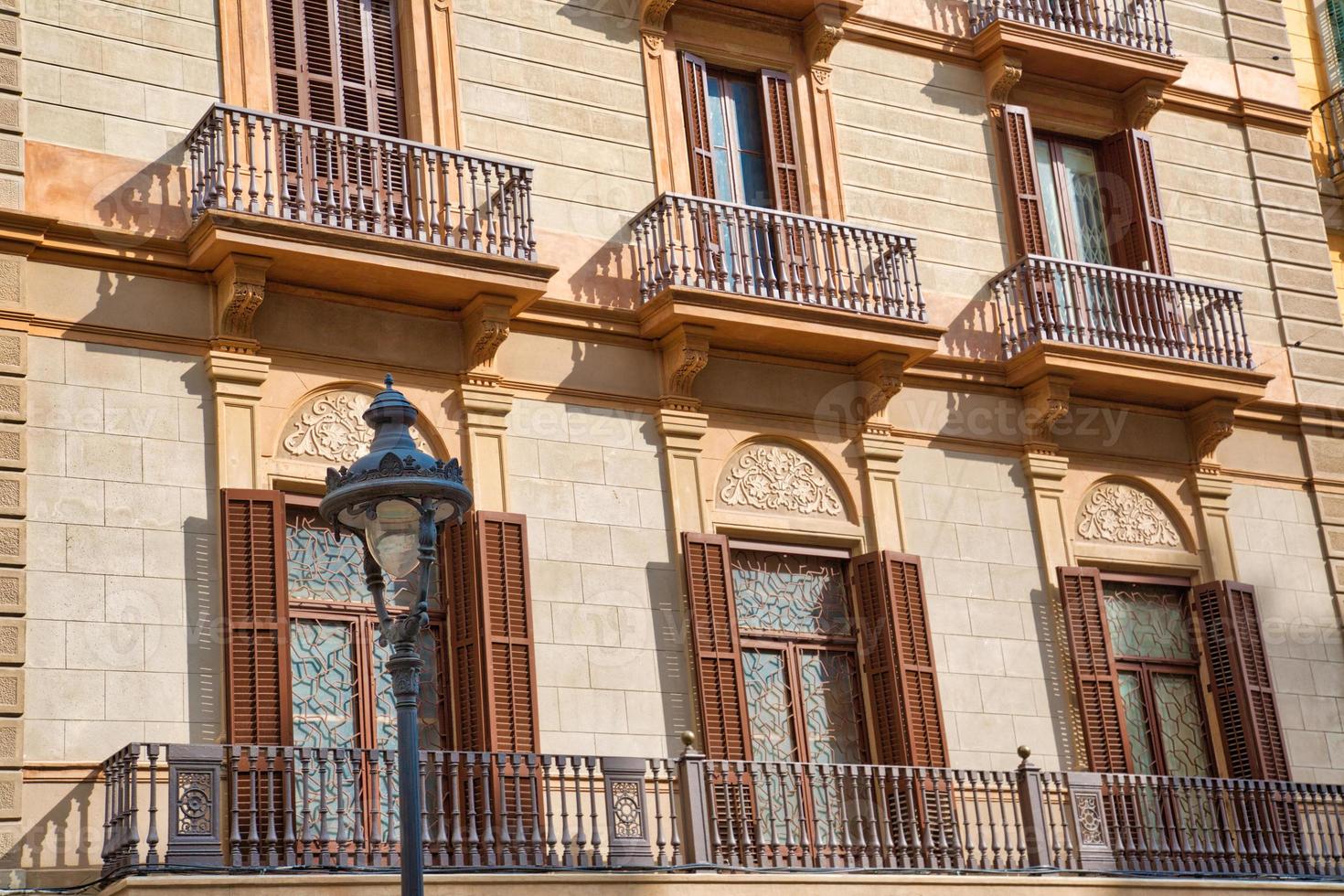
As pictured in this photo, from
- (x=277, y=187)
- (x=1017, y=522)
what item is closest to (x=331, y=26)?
(x=277, y=187)

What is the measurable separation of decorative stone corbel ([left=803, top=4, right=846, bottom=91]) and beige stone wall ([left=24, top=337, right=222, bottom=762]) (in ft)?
21.0

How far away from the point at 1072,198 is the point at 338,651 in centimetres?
863

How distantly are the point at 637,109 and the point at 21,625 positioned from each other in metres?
6.61

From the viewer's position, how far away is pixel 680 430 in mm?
14828

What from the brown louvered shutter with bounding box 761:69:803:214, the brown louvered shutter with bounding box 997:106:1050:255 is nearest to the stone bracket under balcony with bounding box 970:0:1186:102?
the brown louvered shutter with bounding box 997:106:1050:255

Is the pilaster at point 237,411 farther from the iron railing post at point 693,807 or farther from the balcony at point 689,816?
the iron railing post at point 693,807

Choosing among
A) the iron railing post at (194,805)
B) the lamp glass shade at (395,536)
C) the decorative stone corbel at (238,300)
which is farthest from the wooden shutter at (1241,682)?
the lamp glass shade at (395,536)

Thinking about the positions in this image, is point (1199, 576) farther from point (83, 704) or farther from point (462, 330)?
point (83, 704)

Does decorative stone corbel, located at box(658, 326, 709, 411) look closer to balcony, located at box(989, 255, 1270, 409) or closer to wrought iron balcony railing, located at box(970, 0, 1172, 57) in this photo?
balcony, located at box(989, 255, 1270, 409)

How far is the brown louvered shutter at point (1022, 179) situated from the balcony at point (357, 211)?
5113 millimetres

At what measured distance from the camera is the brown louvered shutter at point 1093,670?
15555 millimetres

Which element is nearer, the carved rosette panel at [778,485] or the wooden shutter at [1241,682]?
the carved rosette panel at [778,485]

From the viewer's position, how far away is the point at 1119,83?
18109mm

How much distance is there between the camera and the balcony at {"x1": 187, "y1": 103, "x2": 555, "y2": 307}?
12977mm
